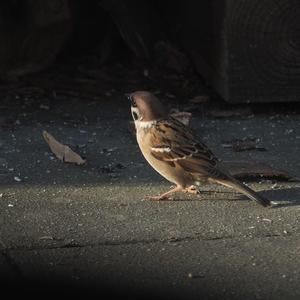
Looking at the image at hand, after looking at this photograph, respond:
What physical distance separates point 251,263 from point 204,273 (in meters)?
0.29

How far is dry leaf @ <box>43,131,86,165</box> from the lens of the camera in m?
6.57

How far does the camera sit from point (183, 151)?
598 cm

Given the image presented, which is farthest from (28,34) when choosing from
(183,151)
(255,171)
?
(255,171)

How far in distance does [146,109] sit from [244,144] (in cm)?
116

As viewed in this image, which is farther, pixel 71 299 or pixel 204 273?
pixel 204 273

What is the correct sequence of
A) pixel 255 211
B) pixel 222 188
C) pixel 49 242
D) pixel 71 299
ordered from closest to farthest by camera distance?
pixel 71 299 < pixel 49 242 < pixel 255 211 < pixel 222 188

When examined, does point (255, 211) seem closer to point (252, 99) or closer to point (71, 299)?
point (252, 99)

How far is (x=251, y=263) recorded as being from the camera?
4.98 metres

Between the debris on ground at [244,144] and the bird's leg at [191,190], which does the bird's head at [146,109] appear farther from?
the debris on ground at [244,144]

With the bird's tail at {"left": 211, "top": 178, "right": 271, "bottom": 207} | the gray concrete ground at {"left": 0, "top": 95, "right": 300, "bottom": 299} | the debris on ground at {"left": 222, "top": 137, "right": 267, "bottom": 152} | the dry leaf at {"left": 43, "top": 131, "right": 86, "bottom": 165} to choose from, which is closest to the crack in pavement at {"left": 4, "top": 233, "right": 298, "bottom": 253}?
the gray concrete ground at {"left": 0, "top": 95, "right": 300, "bottom": 299}

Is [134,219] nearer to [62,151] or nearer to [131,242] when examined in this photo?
[131,242]

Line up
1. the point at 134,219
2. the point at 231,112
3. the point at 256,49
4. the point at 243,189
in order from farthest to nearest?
the point at 231,112 < the point at 256,49 < the point at 243,189 < the point at 134,219

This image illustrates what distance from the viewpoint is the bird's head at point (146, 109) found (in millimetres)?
6113

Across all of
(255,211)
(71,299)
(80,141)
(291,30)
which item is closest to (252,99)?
(291,30)
